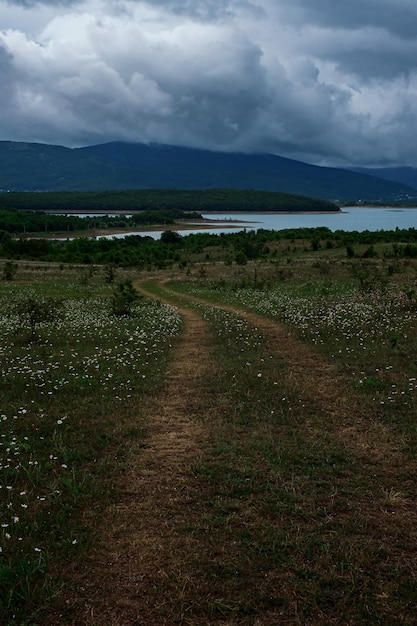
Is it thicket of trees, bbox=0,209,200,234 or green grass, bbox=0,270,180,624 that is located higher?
thicket of trees, bbox=0,209,200,234

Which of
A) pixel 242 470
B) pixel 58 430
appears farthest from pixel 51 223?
pixel 242 470

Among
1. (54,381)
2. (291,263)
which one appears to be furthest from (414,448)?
(291,263)

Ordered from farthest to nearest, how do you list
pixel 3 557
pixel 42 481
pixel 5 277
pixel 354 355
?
pixel 5 277
pixel 354 355
pixel 42 481
pixel 3 557

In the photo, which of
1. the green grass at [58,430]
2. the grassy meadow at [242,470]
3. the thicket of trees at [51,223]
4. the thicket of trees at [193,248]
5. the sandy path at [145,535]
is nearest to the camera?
the sandy path at [145,535]

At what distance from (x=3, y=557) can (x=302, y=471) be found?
4851 mm

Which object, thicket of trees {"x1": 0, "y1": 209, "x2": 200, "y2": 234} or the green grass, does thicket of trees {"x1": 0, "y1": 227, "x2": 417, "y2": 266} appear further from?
thicket of trees {"x1": 0, "y1": 209, "x2": 200, "y2": 234}

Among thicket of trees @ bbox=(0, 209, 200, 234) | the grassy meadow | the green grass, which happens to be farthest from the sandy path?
thicket of trees @ bbox=(0, 209, 200, 234)

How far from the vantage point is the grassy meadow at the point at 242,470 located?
18.3ft

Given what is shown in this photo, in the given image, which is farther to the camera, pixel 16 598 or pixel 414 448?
pixel 414 448

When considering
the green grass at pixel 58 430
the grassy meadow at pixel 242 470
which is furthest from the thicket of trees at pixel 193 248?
the grassy meadow at pixel 242 470

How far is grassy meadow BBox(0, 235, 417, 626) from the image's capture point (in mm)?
5578

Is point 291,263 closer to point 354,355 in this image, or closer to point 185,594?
point 354,355

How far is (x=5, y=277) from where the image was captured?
53.6 m

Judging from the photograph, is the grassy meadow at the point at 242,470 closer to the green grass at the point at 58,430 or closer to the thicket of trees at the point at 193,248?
the green grass at the point at 58,430
